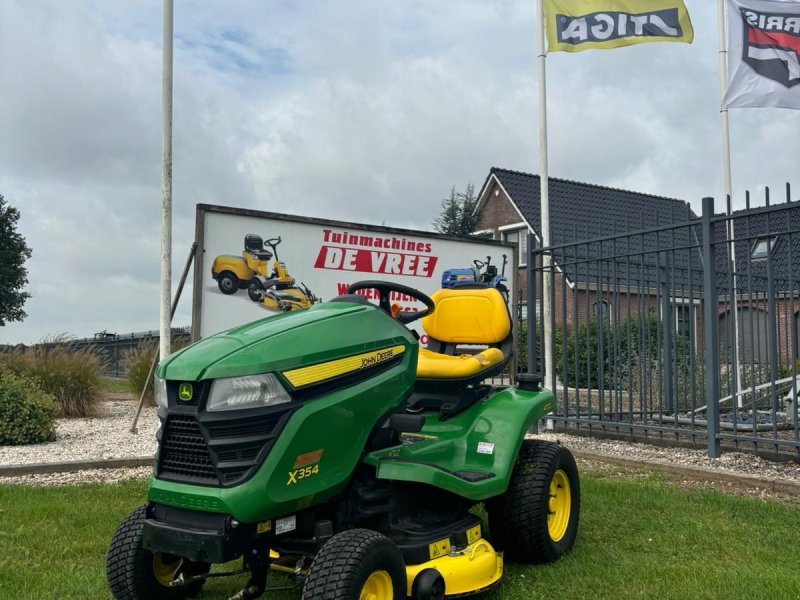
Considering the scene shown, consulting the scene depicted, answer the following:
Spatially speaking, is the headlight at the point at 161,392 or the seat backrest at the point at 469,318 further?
the seat backrest at the point at 469,318

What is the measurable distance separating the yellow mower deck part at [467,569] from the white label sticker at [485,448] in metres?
0.41

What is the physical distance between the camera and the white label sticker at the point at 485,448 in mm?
3531

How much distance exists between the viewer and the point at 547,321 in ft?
30.4

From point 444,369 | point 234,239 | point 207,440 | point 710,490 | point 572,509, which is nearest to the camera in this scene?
point 207,440

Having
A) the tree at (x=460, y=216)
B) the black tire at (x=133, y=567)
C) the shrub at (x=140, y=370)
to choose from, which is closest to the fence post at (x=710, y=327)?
the black tire at (x=133, y=567)

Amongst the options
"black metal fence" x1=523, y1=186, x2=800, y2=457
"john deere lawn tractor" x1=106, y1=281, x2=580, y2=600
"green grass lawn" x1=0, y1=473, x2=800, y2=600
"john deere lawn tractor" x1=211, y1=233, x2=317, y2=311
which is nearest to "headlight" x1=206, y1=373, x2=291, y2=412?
"john deere lawn tractor" x1=106, y1=281, x2=580, y2=600

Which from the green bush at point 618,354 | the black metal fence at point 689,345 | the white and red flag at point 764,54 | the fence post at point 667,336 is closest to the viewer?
the black metal fence at point 689,345

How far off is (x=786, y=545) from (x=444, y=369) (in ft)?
7.14

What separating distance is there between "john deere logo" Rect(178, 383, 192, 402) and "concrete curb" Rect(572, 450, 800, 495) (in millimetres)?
4626

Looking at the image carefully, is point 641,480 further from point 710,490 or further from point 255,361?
point 255,361

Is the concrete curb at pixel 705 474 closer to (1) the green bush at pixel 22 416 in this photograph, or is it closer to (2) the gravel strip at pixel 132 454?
(2) the gravel strip at pixel 132 454

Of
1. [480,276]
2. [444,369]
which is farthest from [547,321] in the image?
[444,369]

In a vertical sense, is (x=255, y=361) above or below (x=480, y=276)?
below

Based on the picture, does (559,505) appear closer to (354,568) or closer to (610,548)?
(610,548)
